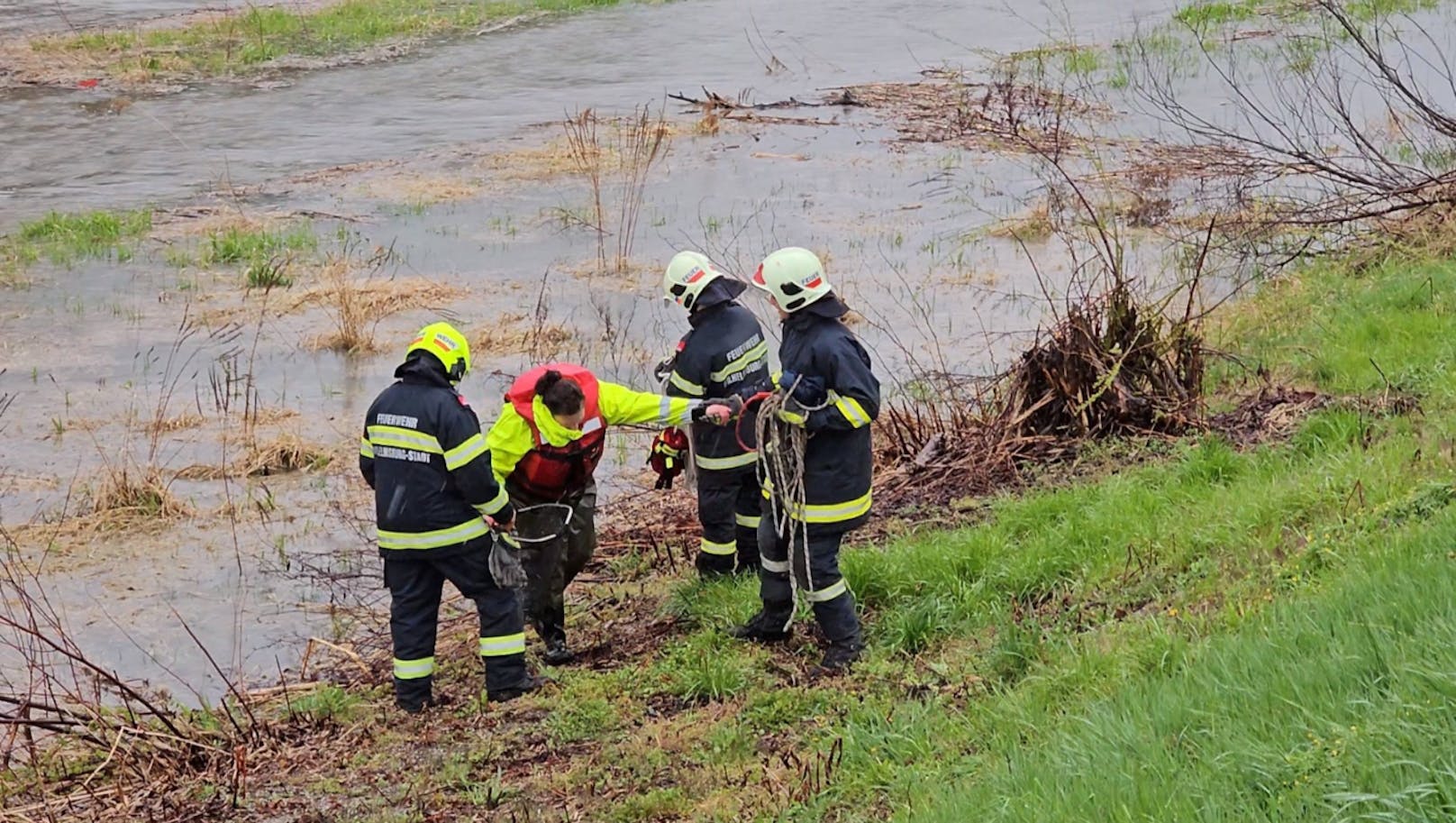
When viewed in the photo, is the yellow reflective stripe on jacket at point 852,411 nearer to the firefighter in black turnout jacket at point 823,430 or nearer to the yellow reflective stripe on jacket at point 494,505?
the firefighter in black turnout jacket at point 823,430

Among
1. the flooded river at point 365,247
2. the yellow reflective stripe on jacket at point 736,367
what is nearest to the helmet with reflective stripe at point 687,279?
the yellow reflective stripe on jacket at point 736,367

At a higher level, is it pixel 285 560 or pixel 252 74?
pixel 252 74

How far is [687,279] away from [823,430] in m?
1.36

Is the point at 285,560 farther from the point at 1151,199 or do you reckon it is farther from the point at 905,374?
the point at 1151,199

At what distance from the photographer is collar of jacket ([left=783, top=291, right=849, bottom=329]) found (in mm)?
6234

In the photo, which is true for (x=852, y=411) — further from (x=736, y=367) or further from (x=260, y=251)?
(x=260, y=251)

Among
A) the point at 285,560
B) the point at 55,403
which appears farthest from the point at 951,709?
the point at 55,403

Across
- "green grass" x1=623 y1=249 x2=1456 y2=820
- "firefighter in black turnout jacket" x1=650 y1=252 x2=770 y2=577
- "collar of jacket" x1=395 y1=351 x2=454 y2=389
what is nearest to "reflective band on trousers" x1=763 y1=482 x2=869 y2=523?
"green grass" x1=623 y1=249 x2=1456 y2=820

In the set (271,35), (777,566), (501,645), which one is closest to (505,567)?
(501,645)

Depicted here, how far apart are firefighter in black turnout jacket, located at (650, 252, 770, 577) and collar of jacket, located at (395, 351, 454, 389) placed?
53.4 inches

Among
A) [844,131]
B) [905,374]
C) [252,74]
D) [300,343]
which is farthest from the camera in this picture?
[252,74]

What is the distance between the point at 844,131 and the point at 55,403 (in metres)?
12.4

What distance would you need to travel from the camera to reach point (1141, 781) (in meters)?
3.72

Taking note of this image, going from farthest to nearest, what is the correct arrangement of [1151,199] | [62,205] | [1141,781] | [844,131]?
[844,131], [62,205], [1151,199], [1141,781]
